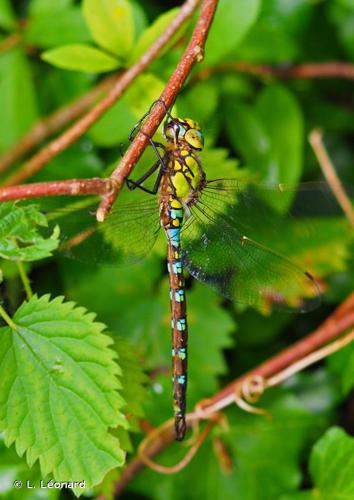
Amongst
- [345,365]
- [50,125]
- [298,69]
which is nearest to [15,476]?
[345,365]

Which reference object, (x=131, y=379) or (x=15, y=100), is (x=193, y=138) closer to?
(x=131, y=379)

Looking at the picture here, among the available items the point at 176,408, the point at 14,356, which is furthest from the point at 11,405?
the point at 176,408

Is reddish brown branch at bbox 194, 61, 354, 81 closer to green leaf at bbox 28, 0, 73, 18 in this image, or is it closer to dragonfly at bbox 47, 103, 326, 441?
green leaf at bbox 28, 0, 73, 18

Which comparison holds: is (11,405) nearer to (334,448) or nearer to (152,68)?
(334,448)

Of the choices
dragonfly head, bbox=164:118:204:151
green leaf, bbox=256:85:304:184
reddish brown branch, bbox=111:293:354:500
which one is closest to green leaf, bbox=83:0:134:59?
dragonfly head, bbox=164:118:204:151

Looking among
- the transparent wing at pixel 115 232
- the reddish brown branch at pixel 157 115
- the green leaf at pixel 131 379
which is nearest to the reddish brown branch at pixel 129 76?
the transparent wing at pixel 115 232

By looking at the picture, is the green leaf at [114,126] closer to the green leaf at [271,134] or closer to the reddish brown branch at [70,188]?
the green leaf at [271,134]
